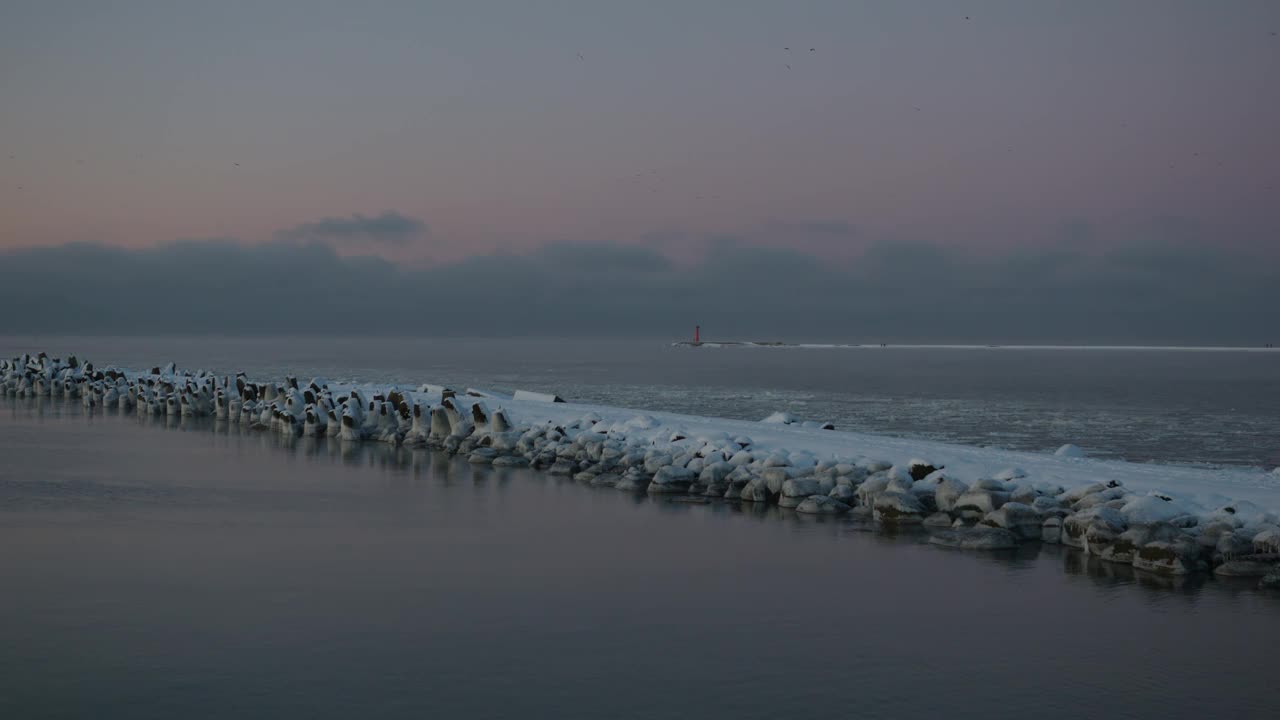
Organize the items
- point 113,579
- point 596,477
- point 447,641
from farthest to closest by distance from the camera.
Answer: point 596,477
point 113,579
point 447,641

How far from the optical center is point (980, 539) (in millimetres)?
12883

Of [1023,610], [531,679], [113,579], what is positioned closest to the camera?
[531,679]

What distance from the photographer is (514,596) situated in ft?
33.8

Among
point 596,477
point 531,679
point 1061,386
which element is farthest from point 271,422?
point 1061,386

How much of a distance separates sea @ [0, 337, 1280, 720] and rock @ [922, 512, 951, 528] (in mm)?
919

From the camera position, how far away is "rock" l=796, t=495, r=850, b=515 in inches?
602

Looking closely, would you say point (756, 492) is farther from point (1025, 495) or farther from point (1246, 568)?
point (1246, 568)

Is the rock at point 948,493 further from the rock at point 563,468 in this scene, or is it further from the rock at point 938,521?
the rock at point 563,468

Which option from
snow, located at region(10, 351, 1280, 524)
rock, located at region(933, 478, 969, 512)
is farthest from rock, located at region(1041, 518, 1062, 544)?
rock, located at region(933, 478, 969, 512)

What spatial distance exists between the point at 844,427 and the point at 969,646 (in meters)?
21.7

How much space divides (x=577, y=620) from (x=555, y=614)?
0.93 ft

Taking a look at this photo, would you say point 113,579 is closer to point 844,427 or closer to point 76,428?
point 76,428

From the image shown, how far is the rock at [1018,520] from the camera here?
13.3 m

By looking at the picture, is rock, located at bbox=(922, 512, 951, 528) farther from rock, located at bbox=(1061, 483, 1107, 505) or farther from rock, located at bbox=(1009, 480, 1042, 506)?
rock, located at bbox=(1061, 483, 1107, 505)
